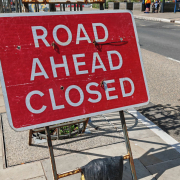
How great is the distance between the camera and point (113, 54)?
2680mm

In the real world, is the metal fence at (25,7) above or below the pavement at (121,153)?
above

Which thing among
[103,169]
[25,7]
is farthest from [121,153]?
[25,7]

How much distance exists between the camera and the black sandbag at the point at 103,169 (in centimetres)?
253

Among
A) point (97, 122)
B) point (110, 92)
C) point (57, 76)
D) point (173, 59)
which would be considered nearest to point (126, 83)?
point (110, 92)

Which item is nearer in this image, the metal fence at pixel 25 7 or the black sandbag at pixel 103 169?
the black sandbag at pixel 103 169

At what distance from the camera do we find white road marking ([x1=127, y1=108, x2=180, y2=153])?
4207 mm

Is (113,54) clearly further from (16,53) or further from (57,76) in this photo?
(16,53)

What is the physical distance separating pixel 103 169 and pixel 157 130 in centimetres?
239

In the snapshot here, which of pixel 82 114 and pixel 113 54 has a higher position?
pixel 113 54

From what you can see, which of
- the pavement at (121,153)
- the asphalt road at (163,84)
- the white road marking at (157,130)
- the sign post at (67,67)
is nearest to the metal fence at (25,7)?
the sign post at (67,67)

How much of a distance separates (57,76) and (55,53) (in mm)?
238

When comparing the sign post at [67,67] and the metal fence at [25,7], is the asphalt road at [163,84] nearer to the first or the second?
the sign post at [67,67]

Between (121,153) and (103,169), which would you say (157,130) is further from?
(103,169)

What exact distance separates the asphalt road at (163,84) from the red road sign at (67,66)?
244cm
